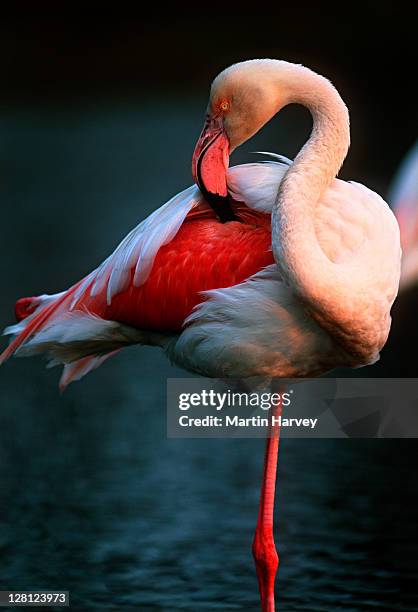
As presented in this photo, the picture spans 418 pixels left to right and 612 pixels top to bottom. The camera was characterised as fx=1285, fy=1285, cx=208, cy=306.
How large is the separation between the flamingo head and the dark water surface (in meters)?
1.17

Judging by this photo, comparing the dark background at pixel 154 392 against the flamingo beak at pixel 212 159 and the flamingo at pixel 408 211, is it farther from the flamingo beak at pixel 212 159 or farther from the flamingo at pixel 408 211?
the flamingo beak at pixel 212 159

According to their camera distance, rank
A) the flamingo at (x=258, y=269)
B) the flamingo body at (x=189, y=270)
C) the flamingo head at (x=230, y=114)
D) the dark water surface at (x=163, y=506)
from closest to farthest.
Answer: the flamingo at (x=258, y=269) < the flamingo head at (x=230, y=114) < the flamingo body at (x=189, y=270) < the dark water surface at (x=163, y=506)

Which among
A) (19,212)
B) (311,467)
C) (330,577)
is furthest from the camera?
(19,212)

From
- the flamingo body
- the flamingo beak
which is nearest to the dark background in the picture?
the flamingo body

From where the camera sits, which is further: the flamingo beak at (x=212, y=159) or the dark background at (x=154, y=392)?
the dark background at (x=154, y=392)

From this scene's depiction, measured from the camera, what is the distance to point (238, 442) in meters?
5.12

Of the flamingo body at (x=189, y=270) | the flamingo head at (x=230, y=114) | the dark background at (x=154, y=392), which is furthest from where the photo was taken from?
the dark background at (x=154, y=392)

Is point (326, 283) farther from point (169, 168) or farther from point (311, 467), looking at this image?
point (169, 168)

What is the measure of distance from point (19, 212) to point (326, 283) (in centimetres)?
703

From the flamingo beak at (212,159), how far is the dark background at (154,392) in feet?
3.76

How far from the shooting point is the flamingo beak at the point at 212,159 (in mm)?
3115

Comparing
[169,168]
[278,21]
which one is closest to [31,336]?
[169,168]
